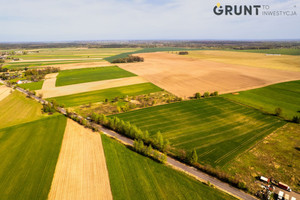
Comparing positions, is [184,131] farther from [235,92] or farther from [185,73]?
[185,73]

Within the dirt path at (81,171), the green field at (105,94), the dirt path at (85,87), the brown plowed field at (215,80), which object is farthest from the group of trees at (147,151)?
the dirt path at (85,87)

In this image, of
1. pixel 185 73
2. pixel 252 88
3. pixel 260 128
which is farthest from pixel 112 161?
pixel 185 73

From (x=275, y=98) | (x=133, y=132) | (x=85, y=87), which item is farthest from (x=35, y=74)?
(x=275, y=98)

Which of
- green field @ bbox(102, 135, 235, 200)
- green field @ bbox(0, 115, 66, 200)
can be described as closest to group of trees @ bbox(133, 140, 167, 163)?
green field @ bbox(102, 135, 235, 200)

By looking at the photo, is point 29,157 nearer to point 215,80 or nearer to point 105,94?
point 105,94

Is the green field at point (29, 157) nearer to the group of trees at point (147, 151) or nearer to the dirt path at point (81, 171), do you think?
the dirt path at point (81, 171)

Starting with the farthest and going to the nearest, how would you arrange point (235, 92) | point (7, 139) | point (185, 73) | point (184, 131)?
point (185, 73)
point (235, 92)
point (184, 131)
point (7, 139)
